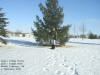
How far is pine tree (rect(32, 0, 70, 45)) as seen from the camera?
13.1m

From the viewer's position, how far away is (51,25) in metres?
13.4

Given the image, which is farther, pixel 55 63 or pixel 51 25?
pixel 51 25

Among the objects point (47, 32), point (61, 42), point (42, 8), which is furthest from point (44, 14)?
point (61, 42)

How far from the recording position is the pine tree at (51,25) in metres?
13.1

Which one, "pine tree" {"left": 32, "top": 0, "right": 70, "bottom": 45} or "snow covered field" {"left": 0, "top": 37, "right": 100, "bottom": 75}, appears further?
"pine tree" {"left": 32, "top": 0, "right": 70, "bottom": 45}

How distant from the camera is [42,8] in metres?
13.6

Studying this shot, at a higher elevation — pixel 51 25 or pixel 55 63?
pixel 51 25

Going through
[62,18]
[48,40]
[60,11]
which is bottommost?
[48,40]

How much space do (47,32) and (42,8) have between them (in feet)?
11.6

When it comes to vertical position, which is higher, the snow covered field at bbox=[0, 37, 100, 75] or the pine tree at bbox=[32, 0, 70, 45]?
the pine tree at bbox=[32, 0, 70, 45]

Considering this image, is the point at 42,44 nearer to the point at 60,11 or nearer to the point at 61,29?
the point at 61,29

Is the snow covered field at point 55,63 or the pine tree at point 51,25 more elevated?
the pine tree at point 51,25

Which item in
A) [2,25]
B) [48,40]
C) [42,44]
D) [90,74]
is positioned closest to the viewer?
[90,74]

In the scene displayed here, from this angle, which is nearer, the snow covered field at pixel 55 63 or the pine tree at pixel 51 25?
the snow covered field at pixel 55 63
